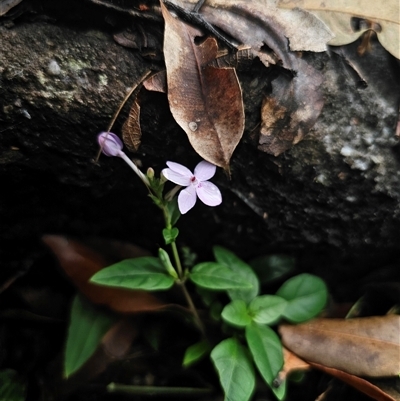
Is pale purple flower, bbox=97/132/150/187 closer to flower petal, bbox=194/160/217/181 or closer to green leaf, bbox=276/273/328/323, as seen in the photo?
flower petal, bbox=194/160/217/181

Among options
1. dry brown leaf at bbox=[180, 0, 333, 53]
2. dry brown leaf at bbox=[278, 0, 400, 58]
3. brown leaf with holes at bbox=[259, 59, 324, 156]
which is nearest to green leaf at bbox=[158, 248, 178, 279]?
brown leaf with holes at bbox=[259, 59, 324, 156]

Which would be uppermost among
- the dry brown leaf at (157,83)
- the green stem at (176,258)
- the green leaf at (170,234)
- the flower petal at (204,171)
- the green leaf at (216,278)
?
the dry brown leaf at (157,83)

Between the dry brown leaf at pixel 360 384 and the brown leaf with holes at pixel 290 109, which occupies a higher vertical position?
the brown leaf with holes at pixel 290 109

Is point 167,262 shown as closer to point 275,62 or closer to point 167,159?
point 167,159

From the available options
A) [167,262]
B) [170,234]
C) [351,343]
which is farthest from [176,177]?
[351,343]

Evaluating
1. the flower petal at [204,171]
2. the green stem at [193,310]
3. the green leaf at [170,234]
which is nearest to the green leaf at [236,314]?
the green stem at [193,310]

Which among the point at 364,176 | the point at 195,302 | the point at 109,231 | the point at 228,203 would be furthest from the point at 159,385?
the point at 364,176

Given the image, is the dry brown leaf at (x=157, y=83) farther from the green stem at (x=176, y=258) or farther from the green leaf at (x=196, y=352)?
the green leaf at (x=196, y=352)
